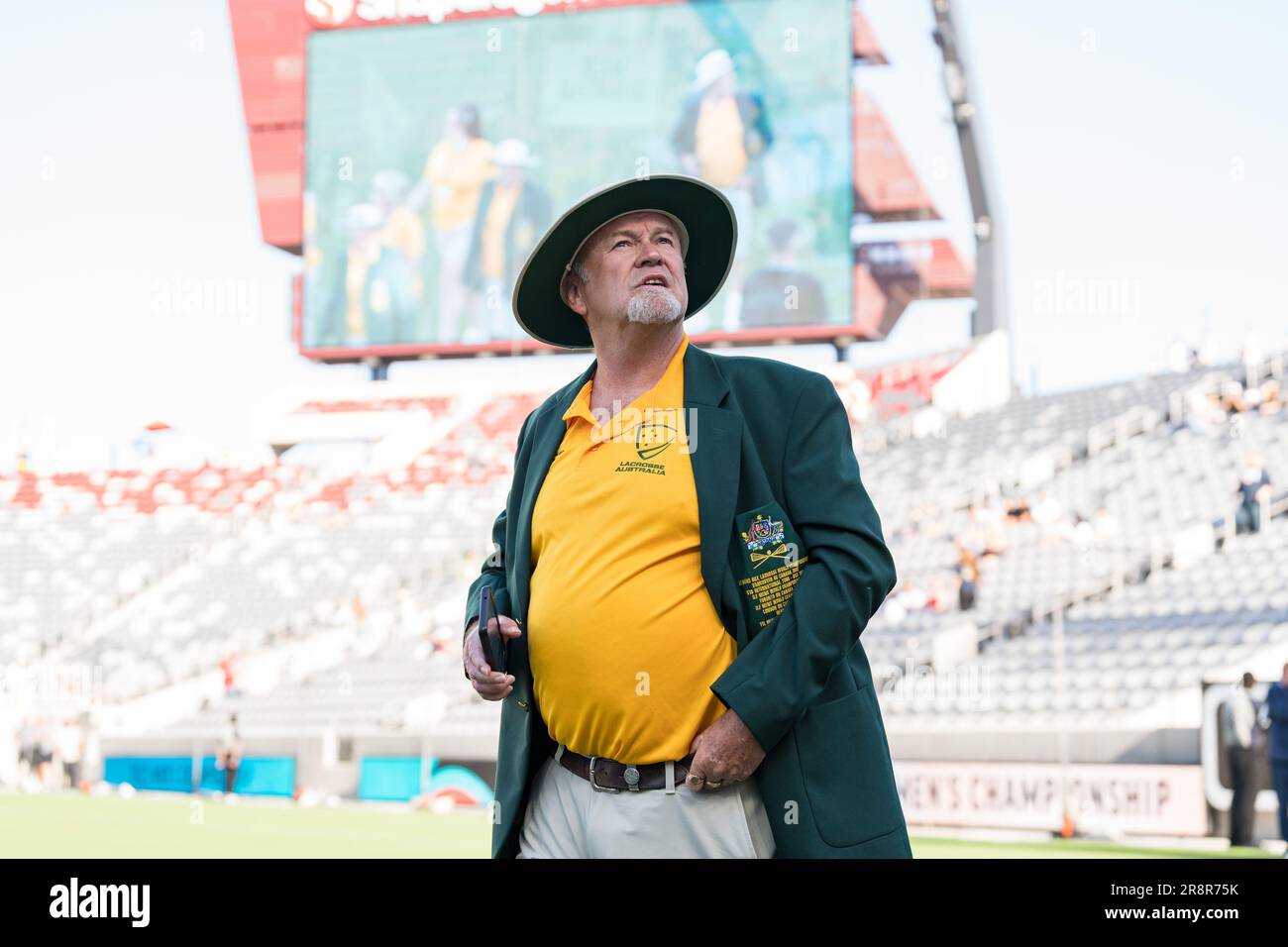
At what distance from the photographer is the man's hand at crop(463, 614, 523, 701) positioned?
2.23 metres

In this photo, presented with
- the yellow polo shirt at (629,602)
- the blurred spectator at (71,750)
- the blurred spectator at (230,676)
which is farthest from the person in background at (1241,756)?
the blurred spectator at (230,676)

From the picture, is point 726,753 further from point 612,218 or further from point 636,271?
point 612,218

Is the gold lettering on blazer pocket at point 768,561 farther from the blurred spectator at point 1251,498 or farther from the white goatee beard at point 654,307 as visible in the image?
the blurred spectator at point 1251,498

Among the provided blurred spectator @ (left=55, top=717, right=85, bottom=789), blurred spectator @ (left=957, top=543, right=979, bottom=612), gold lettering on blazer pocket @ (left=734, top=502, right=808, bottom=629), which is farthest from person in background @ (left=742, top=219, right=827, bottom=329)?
gold lettering on blazer pocket @ (left=734, top=502, right=808, bottom=629)

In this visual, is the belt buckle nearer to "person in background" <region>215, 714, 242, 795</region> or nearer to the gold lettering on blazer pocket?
the gold lettering on blazer pocket

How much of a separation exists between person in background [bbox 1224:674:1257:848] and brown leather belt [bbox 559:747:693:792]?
7652 millimetres


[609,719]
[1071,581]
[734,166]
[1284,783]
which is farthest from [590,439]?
[734,166]

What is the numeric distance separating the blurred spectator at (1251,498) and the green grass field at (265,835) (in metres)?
5.66

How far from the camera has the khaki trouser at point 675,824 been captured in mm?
2125

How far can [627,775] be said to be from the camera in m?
2.18

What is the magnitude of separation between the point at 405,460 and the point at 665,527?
982 inches

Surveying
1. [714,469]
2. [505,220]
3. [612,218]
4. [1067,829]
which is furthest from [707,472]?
[505,220]
